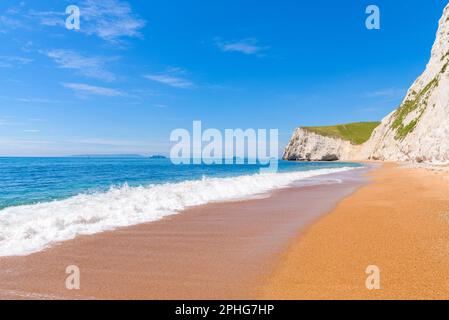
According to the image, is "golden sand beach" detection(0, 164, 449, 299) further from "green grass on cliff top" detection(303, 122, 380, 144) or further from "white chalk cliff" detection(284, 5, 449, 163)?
"green grass on cliff top" detection(303, 122, 380, 144)

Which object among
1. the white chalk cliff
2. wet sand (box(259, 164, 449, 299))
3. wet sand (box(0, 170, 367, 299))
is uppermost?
the white chalk cliff

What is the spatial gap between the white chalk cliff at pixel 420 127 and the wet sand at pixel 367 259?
114ft

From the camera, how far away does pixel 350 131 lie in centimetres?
14775

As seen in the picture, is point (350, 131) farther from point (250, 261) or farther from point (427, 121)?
point (250, 261)

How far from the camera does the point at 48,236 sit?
7.39 metres

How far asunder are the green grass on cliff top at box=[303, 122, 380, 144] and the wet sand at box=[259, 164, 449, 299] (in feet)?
450

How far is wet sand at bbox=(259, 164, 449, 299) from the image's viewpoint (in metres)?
4.19

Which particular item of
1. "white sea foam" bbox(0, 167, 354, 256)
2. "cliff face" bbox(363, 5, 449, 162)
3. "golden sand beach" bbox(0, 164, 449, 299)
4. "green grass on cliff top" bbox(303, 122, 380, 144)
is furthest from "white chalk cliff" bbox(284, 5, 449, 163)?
"white sea foam" bbox(0, 167, 354, 256)

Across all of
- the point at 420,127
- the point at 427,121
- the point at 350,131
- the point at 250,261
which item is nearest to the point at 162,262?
the point at 250,261

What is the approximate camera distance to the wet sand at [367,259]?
4.19 m

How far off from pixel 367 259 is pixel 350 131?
156m

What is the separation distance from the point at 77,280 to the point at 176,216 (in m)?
5.83

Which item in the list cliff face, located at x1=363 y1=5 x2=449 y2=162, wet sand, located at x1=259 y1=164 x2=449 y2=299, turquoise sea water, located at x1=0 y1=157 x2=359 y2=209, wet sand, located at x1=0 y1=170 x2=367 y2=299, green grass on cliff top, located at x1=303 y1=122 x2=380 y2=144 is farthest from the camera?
green grass on cliff top, located at x1=303 y1=122 x2=380 y2=144
